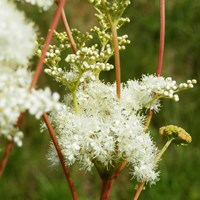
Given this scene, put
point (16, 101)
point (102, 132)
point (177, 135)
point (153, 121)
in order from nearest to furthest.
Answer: point (16, 101) < point (102, 132) < point (177, 135) < point (153, 121)

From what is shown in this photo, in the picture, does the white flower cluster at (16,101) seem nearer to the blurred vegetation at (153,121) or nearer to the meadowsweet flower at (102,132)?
the meadowsweet flower at (102,132)

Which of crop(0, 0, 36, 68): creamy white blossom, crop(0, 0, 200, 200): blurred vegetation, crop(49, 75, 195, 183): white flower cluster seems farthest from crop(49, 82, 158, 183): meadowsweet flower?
crop(0, 0, 200, 200): blurred vegetation

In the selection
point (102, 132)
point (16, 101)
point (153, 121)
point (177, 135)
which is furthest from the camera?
point (153, 121)

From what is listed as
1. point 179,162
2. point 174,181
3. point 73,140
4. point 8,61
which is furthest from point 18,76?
point 179,162

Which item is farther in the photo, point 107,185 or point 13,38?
point 107,185

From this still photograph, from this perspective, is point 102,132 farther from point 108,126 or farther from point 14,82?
point 14,82

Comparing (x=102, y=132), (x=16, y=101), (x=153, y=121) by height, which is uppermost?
(x=153, y=121)

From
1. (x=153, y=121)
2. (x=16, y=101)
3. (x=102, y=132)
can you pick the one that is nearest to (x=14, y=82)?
(x=16, y=101)
